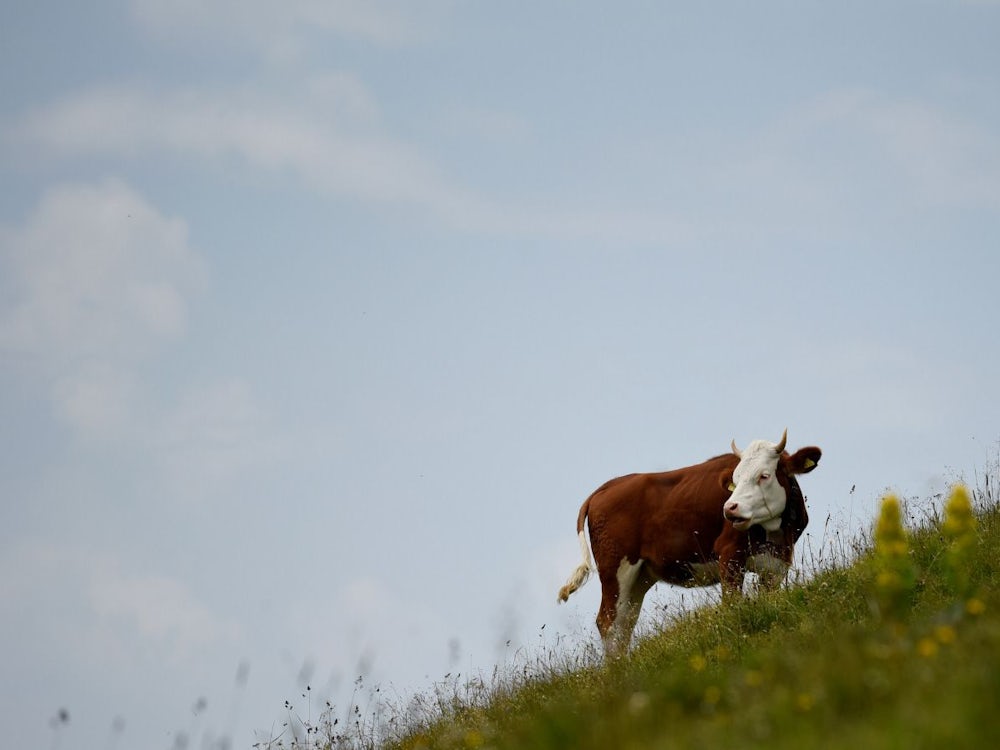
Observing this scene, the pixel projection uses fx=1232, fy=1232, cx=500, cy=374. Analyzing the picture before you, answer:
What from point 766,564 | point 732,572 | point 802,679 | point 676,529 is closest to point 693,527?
point 676,529

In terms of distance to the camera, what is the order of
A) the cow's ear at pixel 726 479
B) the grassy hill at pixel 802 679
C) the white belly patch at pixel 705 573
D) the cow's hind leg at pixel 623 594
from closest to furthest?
the grassy hill at pixel 802 679 → the cow's ear at pixel 726 479 → the white belly patch at pixel 705 573 → the cow's hind leg at pixel 623 594

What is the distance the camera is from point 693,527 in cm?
1250

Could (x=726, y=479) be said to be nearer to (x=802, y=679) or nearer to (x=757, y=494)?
(x=757, y=494)

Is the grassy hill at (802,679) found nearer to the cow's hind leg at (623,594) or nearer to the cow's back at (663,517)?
the cow's back at (663,517)

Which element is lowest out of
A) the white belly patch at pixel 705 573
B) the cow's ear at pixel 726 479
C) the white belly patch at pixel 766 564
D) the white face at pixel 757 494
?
the white belly patch at pixel 766 564

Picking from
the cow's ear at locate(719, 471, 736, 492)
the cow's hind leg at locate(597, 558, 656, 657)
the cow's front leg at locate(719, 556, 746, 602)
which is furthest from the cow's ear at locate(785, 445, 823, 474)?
the cow's hind leg at locate(597, 558, 656, 657)

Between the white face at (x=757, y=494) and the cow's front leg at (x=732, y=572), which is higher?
the white face at (x=757, y=494)

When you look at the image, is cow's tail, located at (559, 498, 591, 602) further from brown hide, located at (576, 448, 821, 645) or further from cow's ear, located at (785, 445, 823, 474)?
cow's ear, located at (785, 445, 823, 474)

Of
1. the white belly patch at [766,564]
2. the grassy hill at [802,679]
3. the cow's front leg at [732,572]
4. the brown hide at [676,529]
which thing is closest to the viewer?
the grassy hill at [802,679]

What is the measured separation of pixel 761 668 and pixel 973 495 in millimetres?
6251

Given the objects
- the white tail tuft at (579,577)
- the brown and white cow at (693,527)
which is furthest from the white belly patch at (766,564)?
the white tail tuft at (579,577)

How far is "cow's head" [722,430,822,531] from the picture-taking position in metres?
11.5

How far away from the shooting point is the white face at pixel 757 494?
11.4 meters

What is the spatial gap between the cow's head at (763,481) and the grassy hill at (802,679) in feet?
3.05
